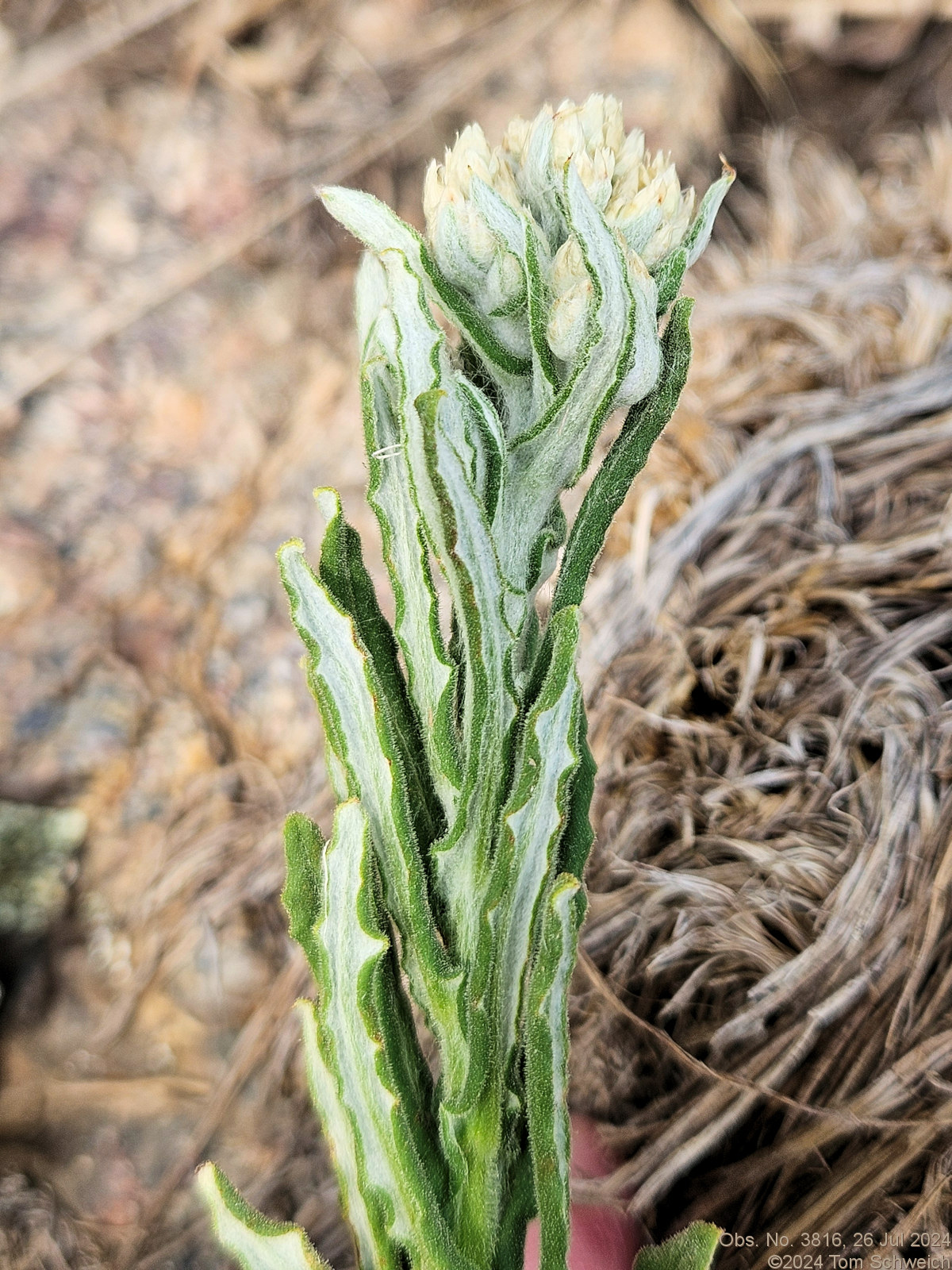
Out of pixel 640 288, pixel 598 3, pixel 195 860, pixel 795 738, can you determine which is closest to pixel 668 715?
pixel 795 738

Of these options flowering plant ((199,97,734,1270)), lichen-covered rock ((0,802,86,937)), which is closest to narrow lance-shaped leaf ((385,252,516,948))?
flowering plant ((199,97,734,1270))

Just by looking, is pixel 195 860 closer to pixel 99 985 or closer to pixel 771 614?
pixel 99 985

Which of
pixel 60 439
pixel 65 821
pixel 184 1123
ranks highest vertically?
pixel 60 439

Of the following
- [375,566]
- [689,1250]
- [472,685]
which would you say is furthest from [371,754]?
[375,566]

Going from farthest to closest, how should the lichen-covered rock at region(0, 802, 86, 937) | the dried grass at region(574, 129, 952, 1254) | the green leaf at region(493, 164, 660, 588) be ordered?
the lichen-covered rock at region(0, 802, 86, 937), the dried grass at region(574, 129, 952, 1254), the green leaf at region(493, 164, 660, 588)

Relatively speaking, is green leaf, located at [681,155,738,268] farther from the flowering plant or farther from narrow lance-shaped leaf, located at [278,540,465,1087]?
narrow lance-shaped leaf, located at [278,540,465,1087]

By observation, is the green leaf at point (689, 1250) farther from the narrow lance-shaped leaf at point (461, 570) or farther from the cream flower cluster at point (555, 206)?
the cream flower cluster at point (555, 206)

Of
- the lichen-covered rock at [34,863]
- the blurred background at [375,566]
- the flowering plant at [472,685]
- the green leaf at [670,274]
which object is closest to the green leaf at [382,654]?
the flowering plant at [472,685]

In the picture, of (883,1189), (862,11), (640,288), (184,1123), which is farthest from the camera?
(862,11)
